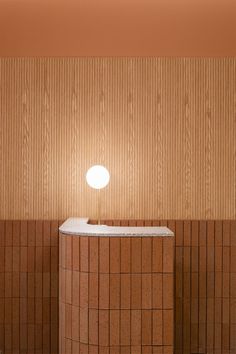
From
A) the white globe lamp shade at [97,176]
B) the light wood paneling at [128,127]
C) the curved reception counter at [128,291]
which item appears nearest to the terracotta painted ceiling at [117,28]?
the light wood paneling at [128,127]

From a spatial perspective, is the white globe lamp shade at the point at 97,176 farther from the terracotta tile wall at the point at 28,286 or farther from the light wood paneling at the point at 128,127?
the terracotta tile wall at the point at 28,286

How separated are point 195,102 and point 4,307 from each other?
3131 mm

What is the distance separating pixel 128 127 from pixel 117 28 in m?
1.12

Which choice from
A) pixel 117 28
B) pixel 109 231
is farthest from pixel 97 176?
pixel 117 28

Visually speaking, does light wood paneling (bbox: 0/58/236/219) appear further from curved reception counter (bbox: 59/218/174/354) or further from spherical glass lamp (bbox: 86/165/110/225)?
curved reception counter (bbox: 59/218/174/354)

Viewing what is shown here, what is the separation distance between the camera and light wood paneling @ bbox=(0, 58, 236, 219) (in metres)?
5.64

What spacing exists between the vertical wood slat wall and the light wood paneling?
0.71ft

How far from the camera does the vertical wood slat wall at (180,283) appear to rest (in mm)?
5594

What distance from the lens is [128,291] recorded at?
14.1 ft

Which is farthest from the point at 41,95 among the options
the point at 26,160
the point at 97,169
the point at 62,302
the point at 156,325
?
the point at 156,325

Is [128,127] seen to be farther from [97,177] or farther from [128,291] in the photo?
[128,291]

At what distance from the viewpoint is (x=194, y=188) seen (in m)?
5.65

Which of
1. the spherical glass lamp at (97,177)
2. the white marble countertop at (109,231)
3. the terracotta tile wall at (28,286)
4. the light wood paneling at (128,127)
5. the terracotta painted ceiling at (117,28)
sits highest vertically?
the terracotta painted ceiling at (117,28)

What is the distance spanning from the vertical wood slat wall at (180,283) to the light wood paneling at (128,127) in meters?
0.22
